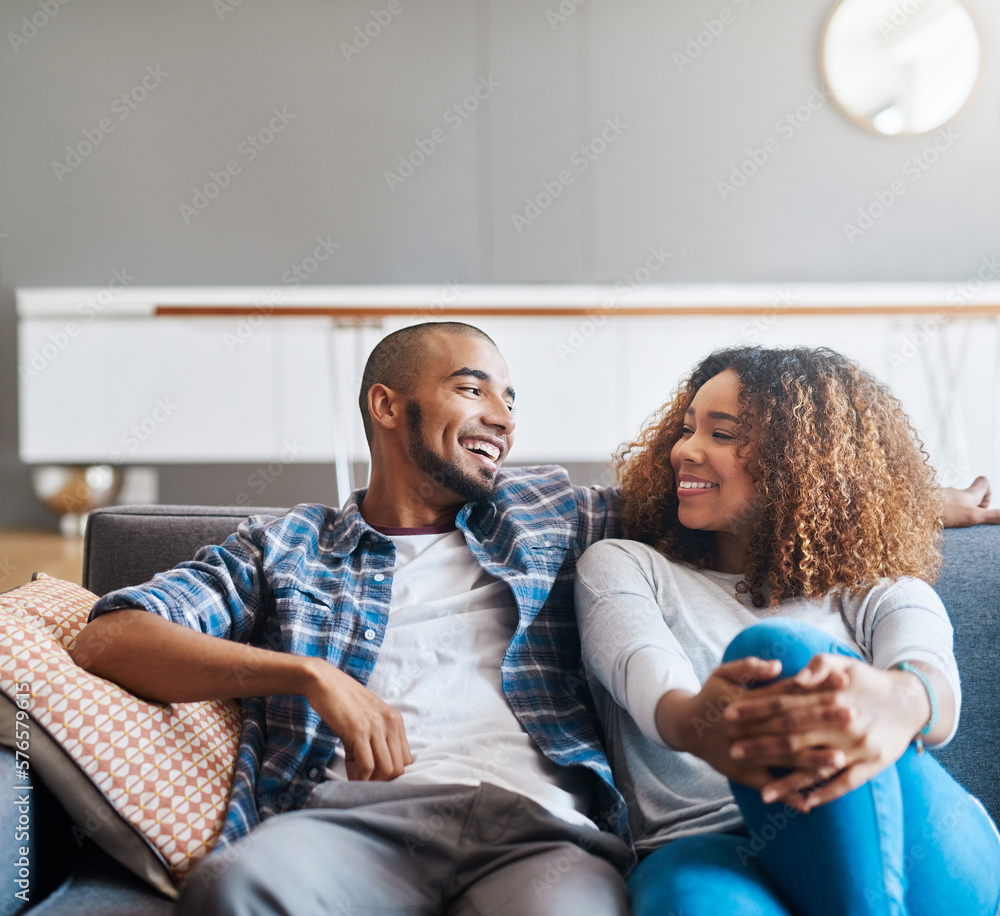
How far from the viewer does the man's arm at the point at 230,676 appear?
3.70ft

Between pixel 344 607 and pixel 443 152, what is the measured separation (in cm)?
341

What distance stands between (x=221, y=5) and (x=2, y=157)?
1296 millimetres

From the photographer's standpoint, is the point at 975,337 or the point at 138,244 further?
the point at 138,244

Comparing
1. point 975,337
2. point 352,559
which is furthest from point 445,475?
point 975,337

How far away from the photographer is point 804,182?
14.0 feet

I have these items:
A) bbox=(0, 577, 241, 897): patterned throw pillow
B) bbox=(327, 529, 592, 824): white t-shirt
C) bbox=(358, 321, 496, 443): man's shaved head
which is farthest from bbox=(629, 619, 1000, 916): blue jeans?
bbox=(358, 321, 496, 443): man's shaved head

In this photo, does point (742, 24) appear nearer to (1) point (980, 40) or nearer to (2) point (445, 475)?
(1) point (980, 40)

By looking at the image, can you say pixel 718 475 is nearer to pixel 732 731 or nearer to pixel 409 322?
pixel 732 731

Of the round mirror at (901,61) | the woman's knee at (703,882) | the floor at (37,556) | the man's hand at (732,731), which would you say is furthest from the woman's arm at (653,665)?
the round mirror at (901,61)

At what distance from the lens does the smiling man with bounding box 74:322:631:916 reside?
3.35 ft

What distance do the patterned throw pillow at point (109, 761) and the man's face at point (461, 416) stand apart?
23.2 inches

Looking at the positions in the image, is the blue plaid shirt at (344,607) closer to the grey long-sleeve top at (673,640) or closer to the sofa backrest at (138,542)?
the grey long-sleeve top at (673,640)

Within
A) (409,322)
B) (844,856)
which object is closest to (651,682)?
(844,856)

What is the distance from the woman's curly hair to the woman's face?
2 cm
